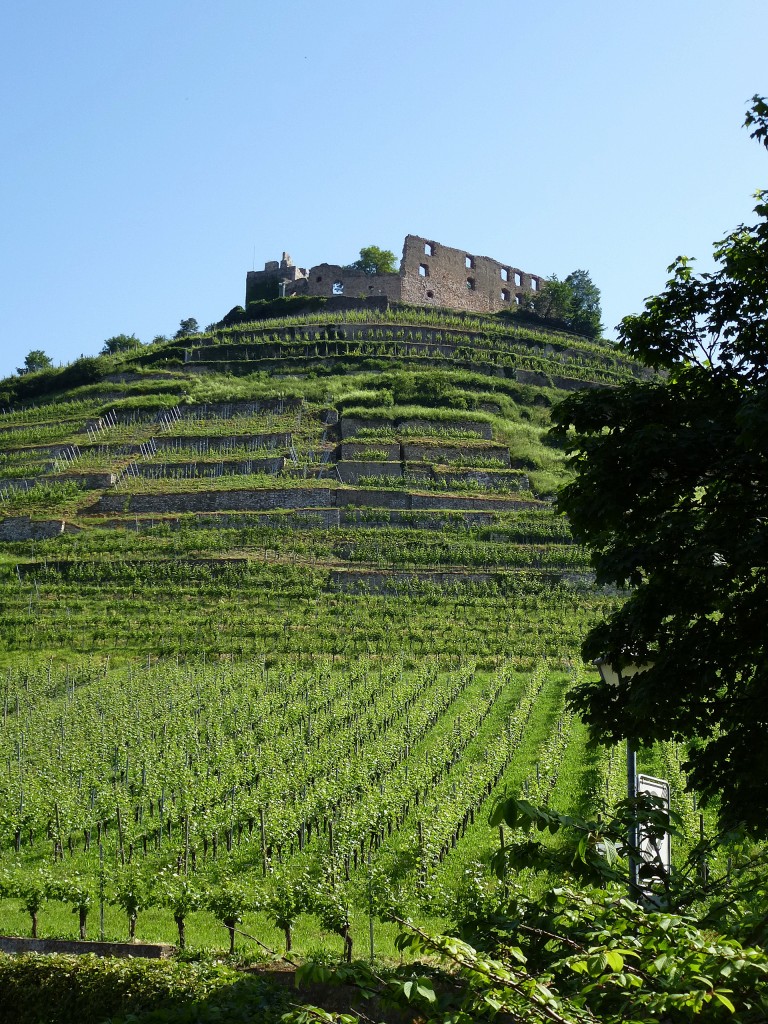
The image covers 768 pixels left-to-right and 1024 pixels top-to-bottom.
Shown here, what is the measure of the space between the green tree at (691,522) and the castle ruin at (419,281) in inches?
3188

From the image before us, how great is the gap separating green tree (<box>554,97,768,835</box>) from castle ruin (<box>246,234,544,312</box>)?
8099 cm

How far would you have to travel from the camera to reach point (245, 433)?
6556cm

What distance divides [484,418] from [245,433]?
15164 millimetres

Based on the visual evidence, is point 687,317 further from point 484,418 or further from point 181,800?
point 484,418

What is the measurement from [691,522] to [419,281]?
280 ft

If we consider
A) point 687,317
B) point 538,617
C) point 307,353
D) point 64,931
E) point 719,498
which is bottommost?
point 64,931

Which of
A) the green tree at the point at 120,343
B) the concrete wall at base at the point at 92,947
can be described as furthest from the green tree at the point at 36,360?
the concrete wall at base at the point at 92,947

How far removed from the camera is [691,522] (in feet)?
31.2

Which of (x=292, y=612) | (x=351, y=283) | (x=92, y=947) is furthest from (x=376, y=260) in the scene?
(x=92, y=947)

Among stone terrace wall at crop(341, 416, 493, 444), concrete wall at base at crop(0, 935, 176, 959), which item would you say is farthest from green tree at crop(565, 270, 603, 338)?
concrete wall at base at crop(0, 935, 176, 959)

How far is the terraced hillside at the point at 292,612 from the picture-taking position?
917 inches

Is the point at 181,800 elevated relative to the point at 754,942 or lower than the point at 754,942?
lower

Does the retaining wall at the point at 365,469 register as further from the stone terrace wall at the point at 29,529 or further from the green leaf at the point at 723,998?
the green leaf at the point at 723,998

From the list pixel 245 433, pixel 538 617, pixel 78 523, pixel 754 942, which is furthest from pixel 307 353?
pixel 754 942
